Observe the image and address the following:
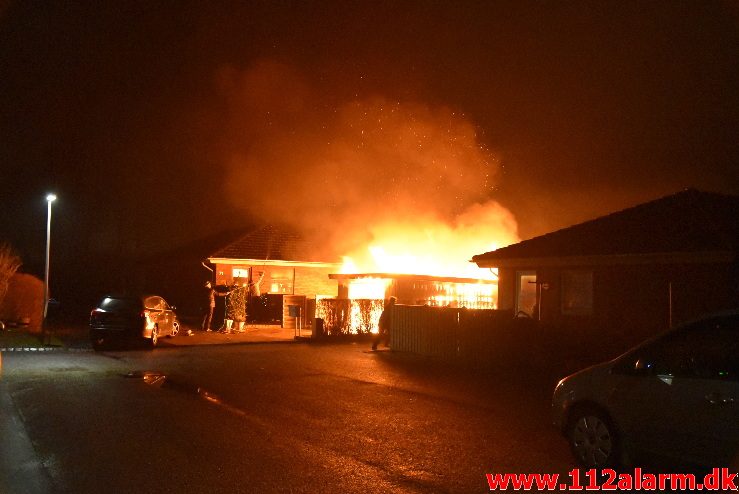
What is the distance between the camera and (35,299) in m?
24.6

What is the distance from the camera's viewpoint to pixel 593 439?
6.91 metres

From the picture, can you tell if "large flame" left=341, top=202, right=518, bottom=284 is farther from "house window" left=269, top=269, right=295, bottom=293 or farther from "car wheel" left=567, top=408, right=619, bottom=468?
"car wheel" left=567, top=408, right=619, bottom=468

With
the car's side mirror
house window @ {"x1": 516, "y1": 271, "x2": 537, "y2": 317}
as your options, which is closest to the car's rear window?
house window @ {"x1": 516, "y1": 271, "x2": 537, "y2": 317}

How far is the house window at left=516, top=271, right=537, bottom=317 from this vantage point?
18.3 meters

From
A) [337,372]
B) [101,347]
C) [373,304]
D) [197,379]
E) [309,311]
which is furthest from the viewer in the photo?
[309,311]

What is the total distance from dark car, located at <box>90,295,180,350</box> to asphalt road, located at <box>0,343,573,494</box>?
154 inches

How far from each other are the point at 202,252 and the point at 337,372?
65.3 ft

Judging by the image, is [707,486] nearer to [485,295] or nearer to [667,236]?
[667,236]

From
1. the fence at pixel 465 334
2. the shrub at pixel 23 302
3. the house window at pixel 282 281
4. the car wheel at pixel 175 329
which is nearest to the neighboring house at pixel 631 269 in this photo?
the fence at pixel 465 334

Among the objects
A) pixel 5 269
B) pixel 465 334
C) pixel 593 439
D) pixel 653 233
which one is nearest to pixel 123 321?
pixel 5 269

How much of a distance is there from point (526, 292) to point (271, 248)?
16768 millimetres

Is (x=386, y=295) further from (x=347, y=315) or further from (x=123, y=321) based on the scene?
(x=123, y=321)

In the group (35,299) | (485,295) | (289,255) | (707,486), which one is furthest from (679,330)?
(289,255)

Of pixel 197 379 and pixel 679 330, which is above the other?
pixel 679 330
